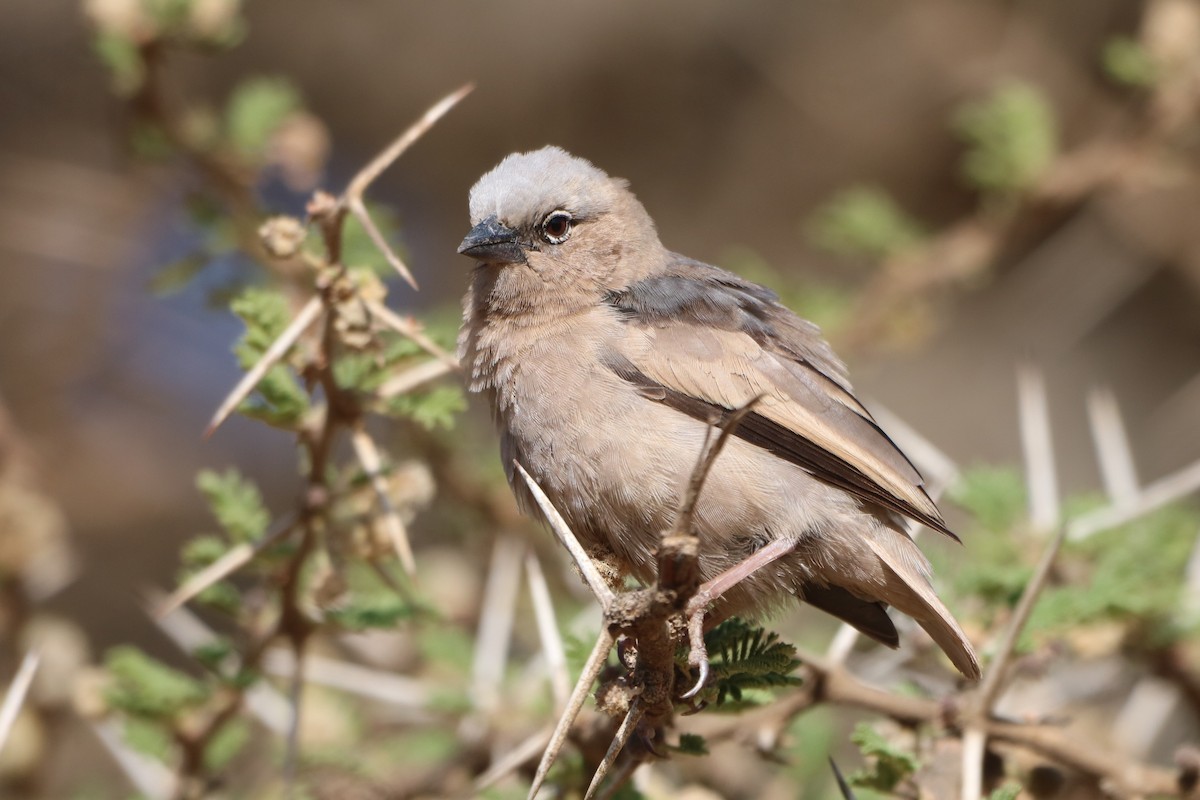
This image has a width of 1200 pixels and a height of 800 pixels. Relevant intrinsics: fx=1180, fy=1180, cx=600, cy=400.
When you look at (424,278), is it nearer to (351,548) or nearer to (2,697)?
(2,697)

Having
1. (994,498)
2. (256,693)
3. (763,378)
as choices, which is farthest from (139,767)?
(994,498)

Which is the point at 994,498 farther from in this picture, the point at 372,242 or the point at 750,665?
the point at 372,242

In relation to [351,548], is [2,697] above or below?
below

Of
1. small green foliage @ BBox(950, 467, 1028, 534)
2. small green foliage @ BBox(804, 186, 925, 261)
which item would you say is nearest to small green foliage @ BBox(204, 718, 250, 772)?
small green foliage @ BBox(950, 467, 1028, 534)

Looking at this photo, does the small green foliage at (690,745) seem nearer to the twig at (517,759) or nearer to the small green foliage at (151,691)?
the twig at (517,759)

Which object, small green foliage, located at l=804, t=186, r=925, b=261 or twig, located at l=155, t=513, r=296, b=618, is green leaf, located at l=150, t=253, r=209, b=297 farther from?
small green foliage, located at l=804, t=186, r=925, b=261

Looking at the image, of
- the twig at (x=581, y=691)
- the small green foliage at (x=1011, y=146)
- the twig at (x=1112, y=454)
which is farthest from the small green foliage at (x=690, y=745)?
the small green foliage at (x=1011, y=146)

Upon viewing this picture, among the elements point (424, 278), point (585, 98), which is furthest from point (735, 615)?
point (585, 98)
